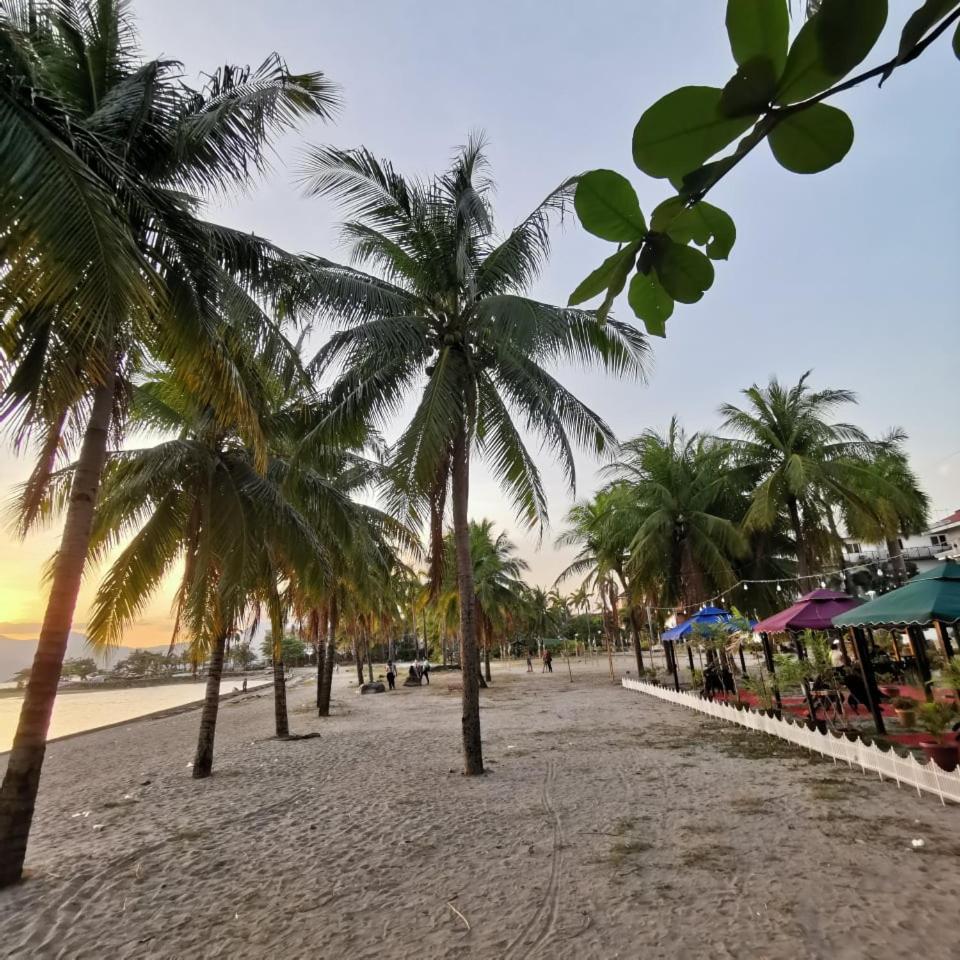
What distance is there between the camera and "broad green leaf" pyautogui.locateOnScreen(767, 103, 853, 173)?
66 cm

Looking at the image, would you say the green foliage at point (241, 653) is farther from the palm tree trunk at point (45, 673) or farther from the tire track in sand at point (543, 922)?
the tire track in sand at point (543, 922)

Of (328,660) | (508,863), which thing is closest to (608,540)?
(328,660)

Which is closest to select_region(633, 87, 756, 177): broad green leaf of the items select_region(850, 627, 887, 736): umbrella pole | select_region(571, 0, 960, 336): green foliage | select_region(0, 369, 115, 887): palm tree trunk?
select_region(571, 0, 960, 336): green foliage

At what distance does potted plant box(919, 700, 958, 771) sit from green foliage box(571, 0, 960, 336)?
26.7 ft

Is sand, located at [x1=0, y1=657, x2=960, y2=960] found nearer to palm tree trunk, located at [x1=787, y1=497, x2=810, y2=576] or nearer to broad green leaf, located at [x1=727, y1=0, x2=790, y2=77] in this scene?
broad green leaf, located at [x1=727, y1=0, x2=790, y2=77]

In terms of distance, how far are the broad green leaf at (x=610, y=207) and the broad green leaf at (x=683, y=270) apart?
0.23 ft

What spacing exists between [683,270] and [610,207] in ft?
0.54

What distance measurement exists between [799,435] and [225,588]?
19250mm

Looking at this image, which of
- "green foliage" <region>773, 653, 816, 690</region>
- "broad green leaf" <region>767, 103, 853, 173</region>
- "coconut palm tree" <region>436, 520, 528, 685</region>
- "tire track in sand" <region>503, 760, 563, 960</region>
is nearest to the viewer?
"broad green leaf" <region>767, 103, 853, 173</region>

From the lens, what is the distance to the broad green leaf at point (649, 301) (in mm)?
949

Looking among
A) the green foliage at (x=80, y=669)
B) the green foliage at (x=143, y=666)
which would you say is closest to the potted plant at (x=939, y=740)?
the green foliage at (x=80, y=669)

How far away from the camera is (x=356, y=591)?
1306cm

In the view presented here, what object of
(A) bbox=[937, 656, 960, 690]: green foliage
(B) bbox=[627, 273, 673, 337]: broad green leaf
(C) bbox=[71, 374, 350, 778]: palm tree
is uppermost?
(C) bbox=[71, 374, 350, 778]: palm tree

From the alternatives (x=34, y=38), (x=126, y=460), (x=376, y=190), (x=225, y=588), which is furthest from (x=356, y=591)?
(x=34, y=38)
